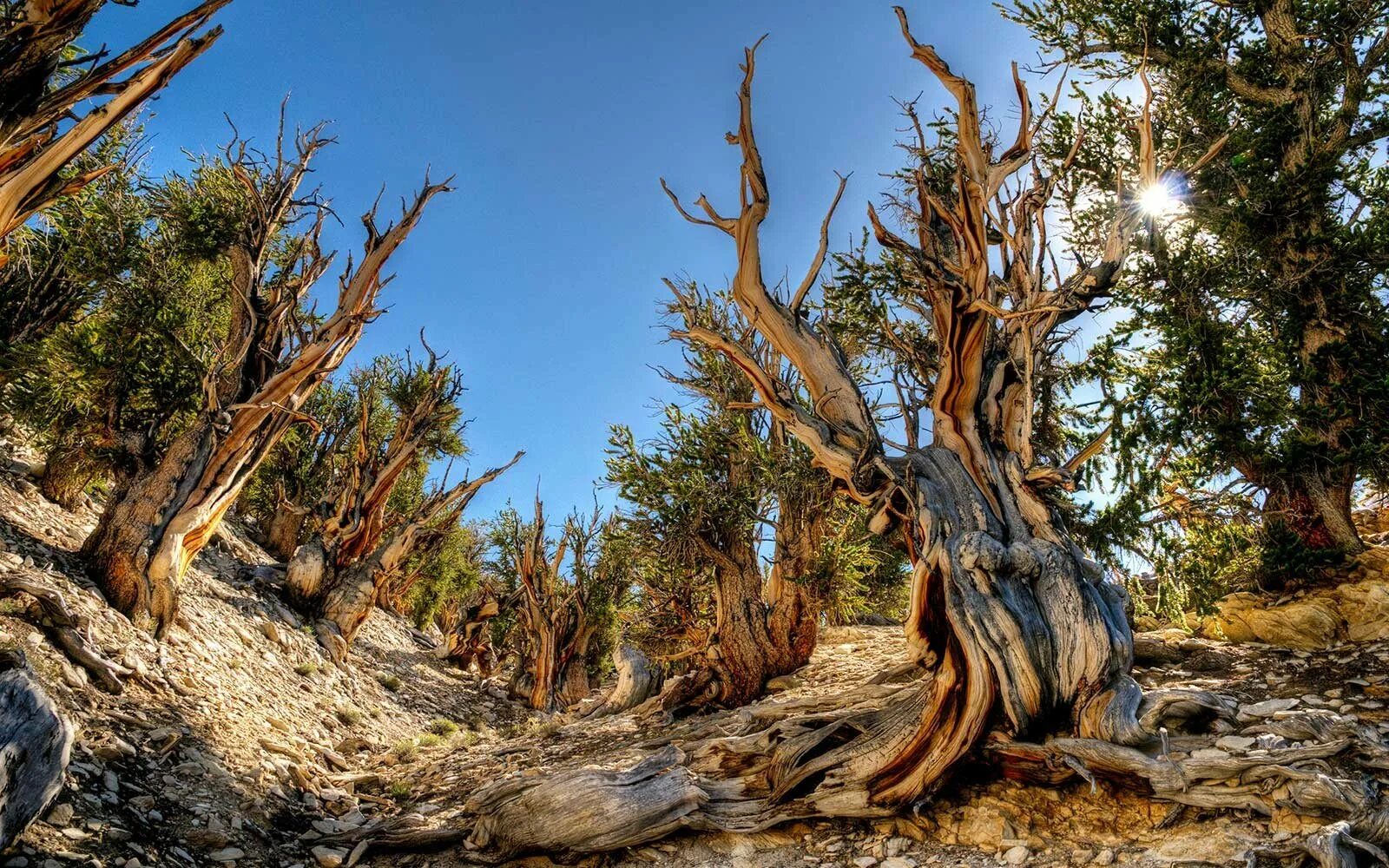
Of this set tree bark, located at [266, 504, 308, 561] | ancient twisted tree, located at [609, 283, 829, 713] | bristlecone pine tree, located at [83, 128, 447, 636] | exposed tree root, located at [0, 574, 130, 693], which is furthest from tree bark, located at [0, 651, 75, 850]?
tree bark, located at [266, 504, 308, 561]

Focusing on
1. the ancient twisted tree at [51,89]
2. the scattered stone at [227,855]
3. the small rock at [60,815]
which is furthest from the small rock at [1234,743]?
the ancient twisted tree at [51,89]

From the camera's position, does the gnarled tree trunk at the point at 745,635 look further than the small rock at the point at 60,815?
Yes

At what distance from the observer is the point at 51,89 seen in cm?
328

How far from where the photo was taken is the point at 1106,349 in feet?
18.4

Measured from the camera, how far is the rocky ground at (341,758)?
2969 mm

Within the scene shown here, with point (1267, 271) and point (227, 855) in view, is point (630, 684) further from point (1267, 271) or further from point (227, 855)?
point (1267, 271)

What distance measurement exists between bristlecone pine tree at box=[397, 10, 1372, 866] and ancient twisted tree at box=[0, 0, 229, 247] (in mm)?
3563

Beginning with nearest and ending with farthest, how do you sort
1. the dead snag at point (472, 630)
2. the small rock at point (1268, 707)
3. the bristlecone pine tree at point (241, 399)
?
1. the small rock at point (1268, 707)
2. the bristlecone pine tree at point (241, 399)
3. the dead snag at point (472, 630)

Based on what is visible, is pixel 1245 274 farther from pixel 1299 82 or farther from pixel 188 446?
pixel 188 446

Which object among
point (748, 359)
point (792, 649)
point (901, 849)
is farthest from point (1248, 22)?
point (901, 849)

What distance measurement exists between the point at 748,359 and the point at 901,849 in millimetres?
3505

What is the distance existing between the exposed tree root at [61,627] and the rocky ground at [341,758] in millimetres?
120

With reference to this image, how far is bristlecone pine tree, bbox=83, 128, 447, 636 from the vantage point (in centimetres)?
541

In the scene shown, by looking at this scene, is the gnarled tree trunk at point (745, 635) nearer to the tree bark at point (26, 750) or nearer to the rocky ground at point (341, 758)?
the rocky ground at point (341, 758)
